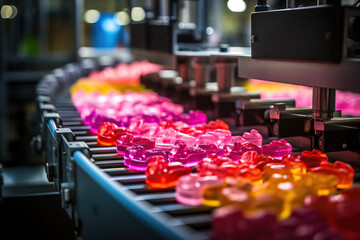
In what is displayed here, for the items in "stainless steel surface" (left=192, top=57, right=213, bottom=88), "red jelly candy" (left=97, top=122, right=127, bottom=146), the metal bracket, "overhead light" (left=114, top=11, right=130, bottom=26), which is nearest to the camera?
the metal bracket

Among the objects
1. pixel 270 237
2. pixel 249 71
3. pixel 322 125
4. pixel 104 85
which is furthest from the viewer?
pixel 104 85

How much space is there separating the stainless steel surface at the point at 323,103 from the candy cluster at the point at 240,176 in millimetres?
157

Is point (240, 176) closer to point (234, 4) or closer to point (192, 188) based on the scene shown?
point (192, 188)

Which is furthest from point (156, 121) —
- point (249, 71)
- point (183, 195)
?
point (183, 195)

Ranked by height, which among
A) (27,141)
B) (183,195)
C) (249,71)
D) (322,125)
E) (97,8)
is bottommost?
(27,141)

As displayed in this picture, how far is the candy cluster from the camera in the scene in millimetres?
899

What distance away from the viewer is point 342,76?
1311 mm

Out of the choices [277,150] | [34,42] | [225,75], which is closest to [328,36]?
[277,150]

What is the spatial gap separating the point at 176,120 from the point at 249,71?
0.58m

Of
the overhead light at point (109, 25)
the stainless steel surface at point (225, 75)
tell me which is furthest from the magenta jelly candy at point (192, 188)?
the overhead light at point (109, 25)

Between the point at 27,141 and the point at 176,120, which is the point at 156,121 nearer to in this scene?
the point at 176,120

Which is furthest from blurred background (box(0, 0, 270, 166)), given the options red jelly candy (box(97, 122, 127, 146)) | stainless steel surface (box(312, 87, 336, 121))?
stainless steel surface (box(312, 87, 336, 121))

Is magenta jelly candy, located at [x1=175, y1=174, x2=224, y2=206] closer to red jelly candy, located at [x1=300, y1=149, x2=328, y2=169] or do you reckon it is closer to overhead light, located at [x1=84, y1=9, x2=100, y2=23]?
red jelly candy, located at [x1=300, y1=149, x2=328, y2=169]

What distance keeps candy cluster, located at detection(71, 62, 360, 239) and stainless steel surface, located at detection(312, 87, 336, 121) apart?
0.16m
